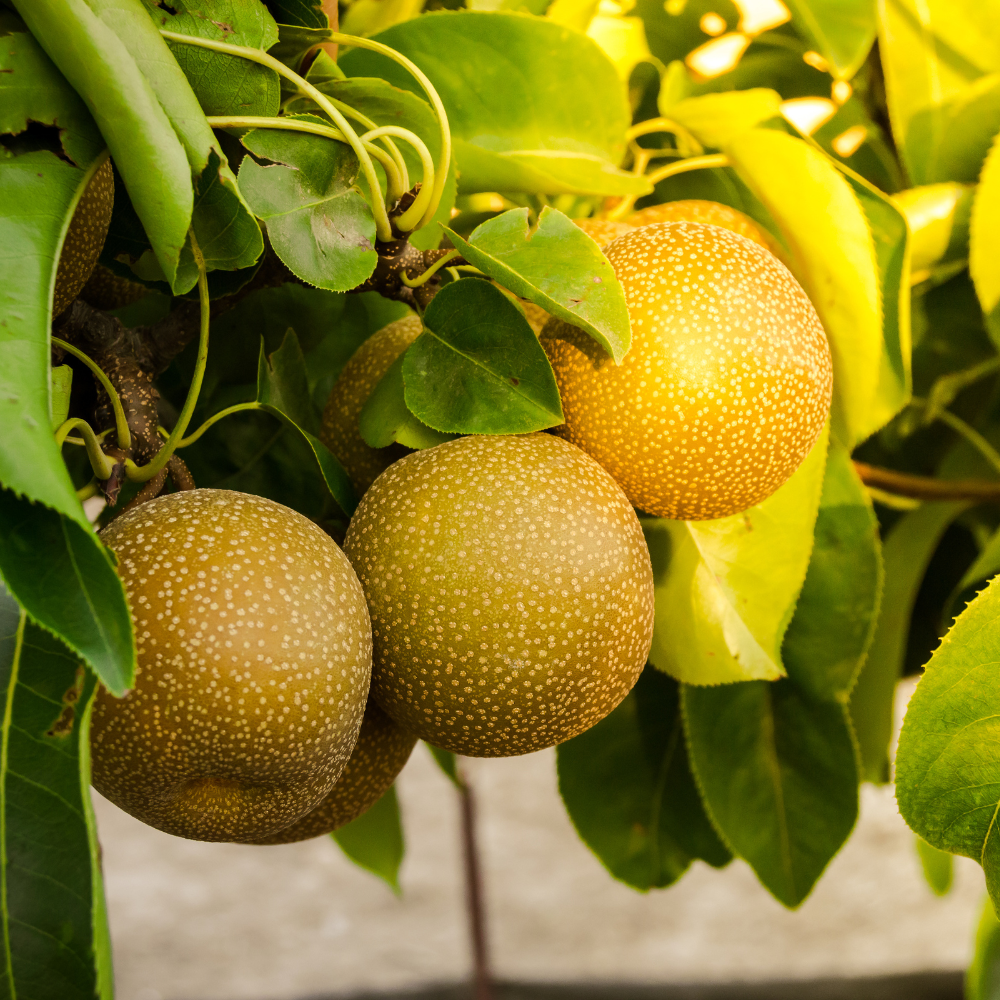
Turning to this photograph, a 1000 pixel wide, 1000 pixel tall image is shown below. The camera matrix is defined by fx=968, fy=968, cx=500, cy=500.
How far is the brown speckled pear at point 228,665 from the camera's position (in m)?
0.24

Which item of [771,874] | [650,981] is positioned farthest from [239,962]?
[771,874]

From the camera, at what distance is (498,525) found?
27 centimetres

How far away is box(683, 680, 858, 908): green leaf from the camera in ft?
1.49

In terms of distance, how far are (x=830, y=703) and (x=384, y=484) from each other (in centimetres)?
27

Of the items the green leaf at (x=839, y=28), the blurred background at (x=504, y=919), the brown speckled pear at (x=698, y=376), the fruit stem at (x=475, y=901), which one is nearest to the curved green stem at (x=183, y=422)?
the brown speckled pear at (x=698, y=376)

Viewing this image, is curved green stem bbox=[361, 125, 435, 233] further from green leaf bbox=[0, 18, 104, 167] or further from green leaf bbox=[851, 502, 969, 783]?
green leaf bbox=[851, 502, 969, 783]

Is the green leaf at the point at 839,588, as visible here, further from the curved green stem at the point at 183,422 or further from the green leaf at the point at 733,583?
the curved green stem at the point at 183,422

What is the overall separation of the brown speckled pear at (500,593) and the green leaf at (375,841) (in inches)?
10.3

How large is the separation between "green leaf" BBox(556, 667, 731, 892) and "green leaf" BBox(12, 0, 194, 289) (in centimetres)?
35

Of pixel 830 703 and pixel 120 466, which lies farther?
pixel 830 703

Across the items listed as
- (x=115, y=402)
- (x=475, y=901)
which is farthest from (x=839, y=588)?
(x=475, y=901)

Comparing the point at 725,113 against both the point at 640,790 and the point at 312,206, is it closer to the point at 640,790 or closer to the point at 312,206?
the point at 312,206

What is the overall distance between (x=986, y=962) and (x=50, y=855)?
0.53 metres

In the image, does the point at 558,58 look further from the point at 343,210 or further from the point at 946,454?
the point at 946,454
